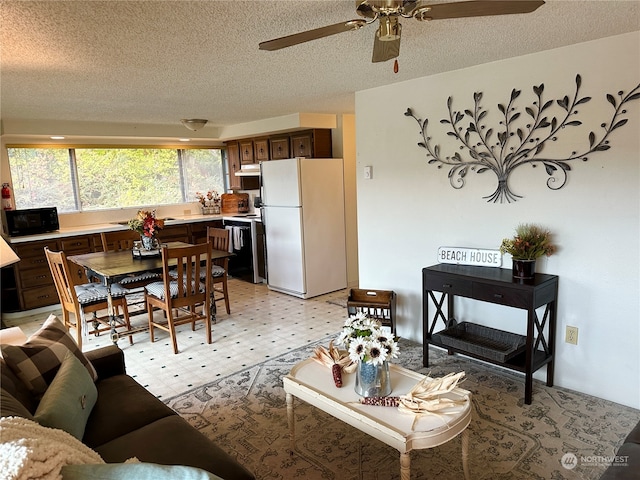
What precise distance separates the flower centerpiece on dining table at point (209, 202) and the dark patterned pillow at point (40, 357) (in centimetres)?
476

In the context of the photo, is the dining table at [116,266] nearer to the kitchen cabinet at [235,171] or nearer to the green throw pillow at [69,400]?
the green throw pillow at [69,400]

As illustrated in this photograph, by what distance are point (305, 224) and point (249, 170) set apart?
1.62 m

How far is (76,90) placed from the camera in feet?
11.0

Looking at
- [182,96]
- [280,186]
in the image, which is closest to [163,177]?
[280,186]

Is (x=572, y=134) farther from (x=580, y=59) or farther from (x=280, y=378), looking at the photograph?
(x=280, y=378)

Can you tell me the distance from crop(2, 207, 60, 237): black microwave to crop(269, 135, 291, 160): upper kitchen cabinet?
2801 millimetres

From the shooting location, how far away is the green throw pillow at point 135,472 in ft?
3.19

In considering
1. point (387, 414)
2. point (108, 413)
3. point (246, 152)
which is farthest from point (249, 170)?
point (387, 414)

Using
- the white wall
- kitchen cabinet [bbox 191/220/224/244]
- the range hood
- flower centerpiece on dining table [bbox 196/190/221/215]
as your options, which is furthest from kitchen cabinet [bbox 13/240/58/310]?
the white wall

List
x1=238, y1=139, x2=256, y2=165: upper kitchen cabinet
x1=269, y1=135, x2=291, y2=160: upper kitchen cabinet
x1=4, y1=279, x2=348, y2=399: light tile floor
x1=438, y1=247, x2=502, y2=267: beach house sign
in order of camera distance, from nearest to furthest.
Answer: x1=438, y1=247, x2=502, y2=267: beach house sign → x1=4, y1=279, x2=348, y2=399: light tile floor → x1=269, y1=135, x2=291, y2=160: upper kitchen cabinet → x1=238, y1=139, x2=256, y2=165: upper kitchen cabinet

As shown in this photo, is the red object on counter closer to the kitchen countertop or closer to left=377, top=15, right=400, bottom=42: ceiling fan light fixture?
the kitchen countertop

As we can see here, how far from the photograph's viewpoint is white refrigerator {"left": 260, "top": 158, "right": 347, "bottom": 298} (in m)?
5.06

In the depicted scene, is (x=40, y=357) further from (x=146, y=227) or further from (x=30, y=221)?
(x=30, y=221)

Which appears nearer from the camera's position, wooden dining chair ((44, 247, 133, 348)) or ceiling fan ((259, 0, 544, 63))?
ceiling fan ((259, 0, 544, 63))
